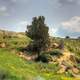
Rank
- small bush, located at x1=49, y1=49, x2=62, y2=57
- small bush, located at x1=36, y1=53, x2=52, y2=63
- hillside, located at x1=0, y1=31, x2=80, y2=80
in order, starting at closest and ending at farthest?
hillside, located at x1=0, y1=31, x2=80, y2=80 → small bush, located at x1=36, y1=53, x2=52, y2=63 → small bush, located at x1=49, y1=49, x2=62, y2=57

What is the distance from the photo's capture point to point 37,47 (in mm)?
90750

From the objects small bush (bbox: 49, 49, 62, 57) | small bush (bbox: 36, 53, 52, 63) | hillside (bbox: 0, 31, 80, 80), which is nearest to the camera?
hillside (bbox: 0, 31, 80, 80)

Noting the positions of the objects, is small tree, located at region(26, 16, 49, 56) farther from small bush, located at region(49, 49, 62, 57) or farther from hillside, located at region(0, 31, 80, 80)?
hillside, located at region(0, 31, 80, 80)

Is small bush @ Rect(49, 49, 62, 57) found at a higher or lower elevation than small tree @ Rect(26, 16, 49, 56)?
lower

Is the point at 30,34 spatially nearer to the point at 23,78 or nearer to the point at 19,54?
the point at 19,54

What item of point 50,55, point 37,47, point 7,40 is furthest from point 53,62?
point 7,40

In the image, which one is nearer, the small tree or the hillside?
the hillside

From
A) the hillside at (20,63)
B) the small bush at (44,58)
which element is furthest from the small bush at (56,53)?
the hillside at (20,63)

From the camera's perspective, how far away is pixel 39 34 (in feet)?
302

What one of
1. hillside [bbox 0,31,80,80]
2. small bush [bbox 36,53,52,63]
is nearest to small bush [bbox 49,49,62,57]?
small bush [bbox 36,53,52,63]

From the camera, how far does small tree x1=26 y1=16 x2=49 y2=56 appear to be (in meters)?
91.0

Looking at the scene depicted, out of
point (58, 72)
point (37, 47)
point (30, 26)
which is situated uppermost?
point (30, 26)

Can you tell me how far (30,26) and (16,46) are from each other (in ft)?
26.9

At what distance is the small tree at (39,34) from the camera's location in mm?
91000
